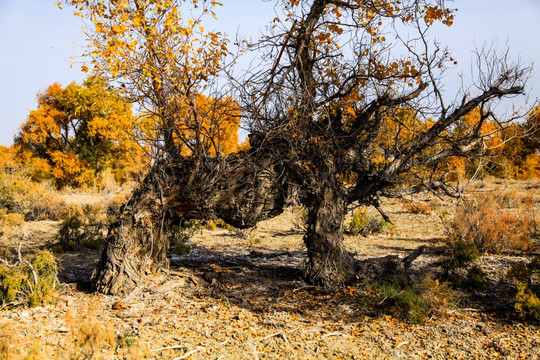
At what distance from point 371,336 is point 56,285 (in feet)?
13.1

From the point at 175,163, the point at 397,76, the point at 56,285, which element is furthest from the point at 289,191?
the point at 56,285

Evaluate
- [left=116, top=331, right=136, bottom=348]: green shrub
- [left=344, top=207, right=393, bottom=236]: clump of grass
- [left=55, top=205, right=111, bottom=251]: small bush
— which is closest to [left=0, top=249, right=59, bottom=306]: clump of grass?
[left=116, top=331, right=136, bottom=348]: green shrub

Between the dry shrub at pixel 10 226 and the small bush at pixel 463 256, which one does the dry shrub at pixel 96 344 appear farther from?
the dry shrub at pixel 10 226

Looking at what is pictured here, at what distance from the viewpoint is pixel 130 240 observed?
5.49 meters

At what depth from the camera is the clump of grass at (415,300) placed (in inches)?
197

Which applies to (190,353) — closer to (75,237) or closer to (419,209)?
(75,237)

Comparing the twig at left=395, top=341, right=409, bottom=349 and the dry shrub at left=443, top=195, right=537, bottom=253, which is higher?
the dry shrub at left=443, top=195, right=537, bottom=253

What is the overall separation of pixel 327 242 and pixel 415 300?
4.56 feet

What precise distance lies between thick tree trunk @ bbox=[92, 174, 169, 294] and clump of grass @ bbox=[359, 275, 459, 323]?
9.99 feet

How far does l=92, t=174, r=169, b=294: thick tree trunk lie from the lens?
17.9 ft

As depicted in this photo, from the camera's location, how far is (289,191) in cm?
587

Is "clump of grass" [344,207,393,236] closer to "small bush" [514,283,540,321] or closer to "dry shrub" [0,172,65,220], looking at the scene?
"small bush" [514,283,540,321]

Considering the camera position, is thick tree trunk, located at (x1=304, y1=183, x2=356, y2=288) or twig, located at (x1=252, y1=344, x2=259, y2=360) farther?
thick tree trunk, located at (x1=304, y1=183, x2=356, y2=288)

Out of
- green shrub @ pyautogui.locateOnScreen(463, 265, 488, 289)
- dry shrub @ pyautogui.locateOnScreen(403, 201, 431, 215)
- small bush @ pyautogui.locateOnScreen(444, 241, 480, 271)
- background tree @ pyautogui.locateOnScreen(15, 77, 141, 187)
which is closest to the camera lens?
green shrub @ pyautogui.locateOnScreen(463, 265, 488, 289)
